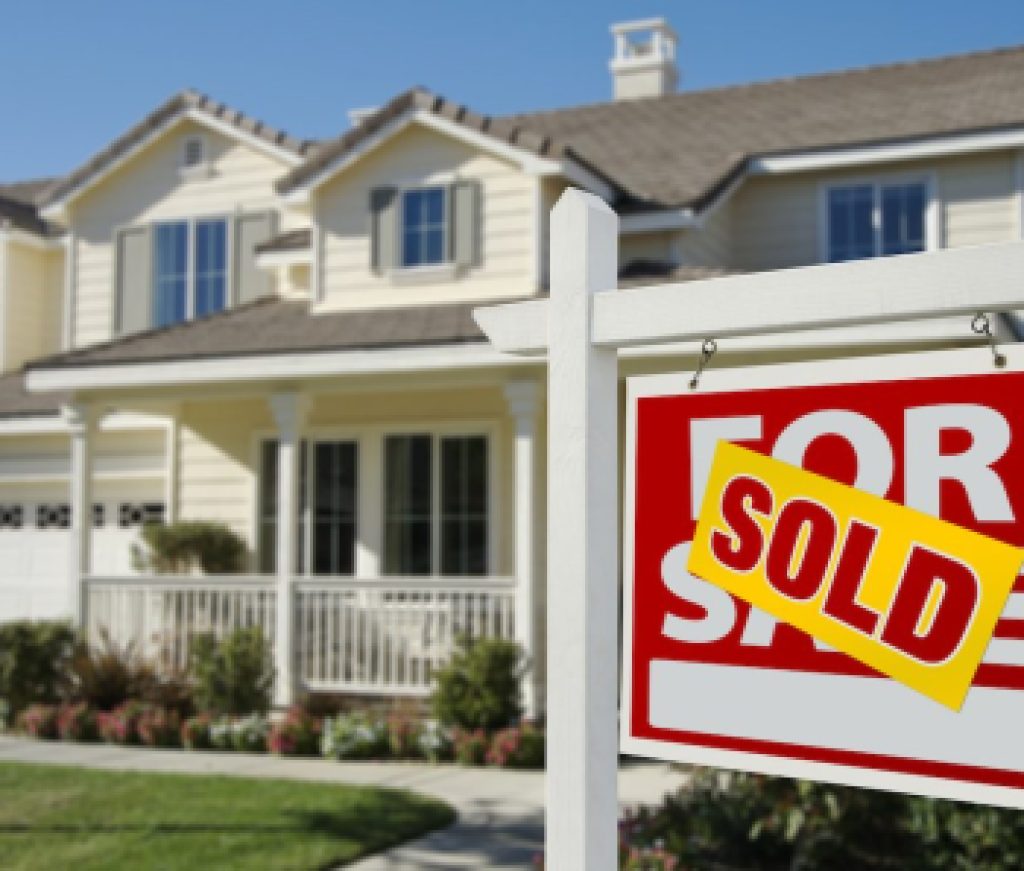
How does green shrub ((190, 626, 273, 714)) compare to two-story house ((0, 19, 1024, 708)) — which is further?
two-story house ((0, 19, 1024, 708))

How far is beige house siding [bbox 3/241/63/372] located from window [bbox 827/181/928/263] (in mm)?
11261

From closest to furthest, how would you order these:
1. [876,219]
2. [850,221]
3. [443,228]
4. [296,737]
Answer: [296,737] < [443,228] < [876,219] < [850,221]

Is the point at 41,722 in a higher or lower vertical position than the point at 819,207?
lower

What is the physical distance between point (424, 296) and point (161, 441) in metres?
4.97

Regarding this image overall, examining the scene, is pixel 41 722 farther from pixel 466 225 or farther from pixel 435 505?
pixel 466 225

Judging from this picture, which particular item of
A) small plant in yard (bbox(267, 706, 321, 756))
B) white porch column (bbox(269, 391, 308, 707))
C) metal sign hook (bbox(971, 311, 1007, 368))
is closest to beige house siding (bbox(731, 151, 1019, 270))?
white porch column (bbox(269, 391, 308, 707))

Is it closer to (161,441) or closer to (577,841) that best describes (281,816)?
(577,841)

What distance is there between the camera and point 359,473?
47.2ft

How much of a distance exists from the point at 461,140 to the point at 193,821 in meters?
7.89

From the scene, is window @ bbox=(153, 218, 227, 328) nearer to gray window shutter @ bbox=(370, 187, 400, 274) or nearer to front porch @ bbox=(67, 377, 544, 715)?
front porch @ bbox=(67, 377, 544, 715)

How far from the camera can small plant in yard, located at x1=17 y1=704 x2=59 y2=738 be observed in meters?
11.8

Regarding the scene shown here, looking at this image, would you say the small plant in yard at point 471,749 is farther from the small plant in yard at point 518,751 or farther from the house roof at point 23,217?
the house roof at point 23,217

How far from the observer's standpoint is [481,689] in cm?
1077

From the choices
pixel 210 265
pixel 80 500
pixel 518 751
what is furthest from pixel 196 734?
A: pixel 210 265
